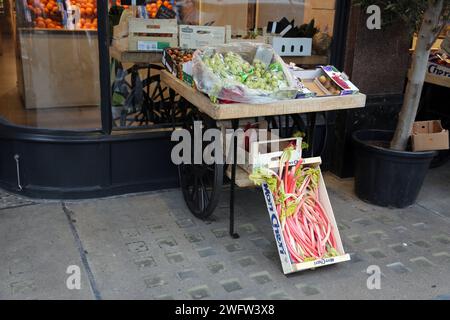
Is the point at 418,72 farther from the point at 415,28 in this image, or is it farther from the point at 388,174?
the point at 388,174

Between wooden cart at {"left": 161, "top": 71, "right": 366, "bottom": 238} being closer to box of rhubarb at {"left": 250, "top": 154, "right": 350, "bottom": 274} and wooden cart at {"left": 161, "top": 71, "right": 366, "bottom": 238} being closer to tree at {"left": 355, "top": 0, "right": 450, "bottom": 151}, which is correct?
box of rhubarb at {"left": 250, "top": 154, "right": 350, "bottom": 274}

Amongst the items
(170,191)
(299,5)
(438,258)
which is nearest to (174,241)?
(170,191)

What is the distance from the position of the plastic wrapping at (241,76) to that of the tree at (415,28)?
111cm

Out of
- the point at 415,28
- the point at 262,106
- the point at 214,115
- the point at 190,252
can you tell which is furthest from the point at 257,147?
the point at 415,28

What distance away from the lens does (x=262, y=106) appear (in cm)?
286

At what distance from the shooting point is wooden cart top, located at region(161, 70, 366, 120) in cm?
279

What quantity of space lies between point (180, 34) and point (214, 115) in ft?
4.87

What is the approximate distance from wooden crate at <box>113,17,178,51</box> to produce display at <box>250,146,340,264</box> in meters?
1.55

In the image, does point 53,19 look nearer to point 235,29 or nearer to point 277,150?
point 235,29

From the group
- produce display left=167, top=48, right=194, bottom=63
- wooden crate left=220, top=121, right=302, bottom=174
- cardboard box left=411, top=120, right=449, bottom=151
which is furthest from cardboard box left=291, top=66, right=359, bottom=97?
cardboard box left=411, top=120, right=449, bottom=151

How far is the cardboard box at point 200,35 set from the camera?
4.02m

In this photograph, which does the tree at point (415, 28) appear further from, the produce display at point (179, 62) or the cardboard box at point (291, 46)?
the produce display at point (179, 62)

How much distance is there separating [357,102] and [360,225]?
1014mm

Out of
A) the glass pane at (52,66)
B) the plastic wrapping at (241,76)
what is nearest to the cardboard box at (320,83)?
the plastic wrapping at (241,76)
